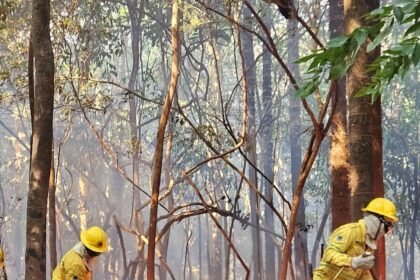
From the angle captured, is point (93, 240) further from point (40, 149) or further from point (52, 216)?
point (52, 216)

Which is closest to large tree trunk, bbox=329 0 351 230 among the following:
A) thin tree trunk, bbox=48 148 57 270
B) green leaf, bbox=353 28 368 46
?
thin tree trunk, bbox=48 148 57 270

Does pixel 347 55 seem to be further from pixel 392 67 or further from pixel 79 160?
pixel 79 160

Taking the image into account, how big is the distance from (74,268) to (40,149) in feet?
6.81

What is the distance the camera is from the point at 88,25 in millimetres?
15766

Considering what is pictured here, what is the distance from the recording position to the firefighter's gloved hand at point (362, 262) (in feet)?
16.3

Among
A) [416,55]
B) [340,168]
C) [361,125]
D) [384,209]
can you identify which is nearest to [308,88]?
[416,55]

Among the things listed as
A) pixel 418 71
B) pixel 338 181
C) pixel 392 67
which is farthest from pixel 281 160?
pixel 392 67

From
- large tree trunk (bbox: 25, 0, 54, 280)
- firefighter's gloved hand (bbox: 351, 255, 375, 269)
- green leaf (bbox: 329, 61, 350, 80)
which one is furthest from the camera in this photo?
large tree trunk (bbox: 25, 0, 54, 280)

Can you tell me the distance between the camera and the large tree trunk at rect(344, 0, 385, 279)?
5473 millimetres

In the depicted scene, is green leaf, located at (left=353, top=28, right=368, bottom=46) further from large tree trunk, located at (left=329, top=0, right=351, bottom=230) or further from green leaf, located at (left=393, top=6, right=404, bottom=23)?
large tree trunk, located at (left=329, top=0, right=351, bottom=230)

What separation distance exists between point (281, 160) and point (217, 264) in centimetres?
1057

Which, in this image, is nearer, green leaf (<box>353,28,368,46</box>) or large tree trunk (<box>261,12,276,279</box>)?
green leaf (<box>353,28,368,46</box>)

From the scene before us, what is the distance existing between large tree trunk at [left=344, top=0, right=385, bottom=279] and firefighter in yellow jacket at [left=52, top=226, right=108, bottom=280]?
1.97 metres

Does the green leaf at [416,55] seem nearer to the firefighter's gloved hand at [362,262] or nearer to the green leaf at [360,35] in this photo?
the green leaf at [360,35]
